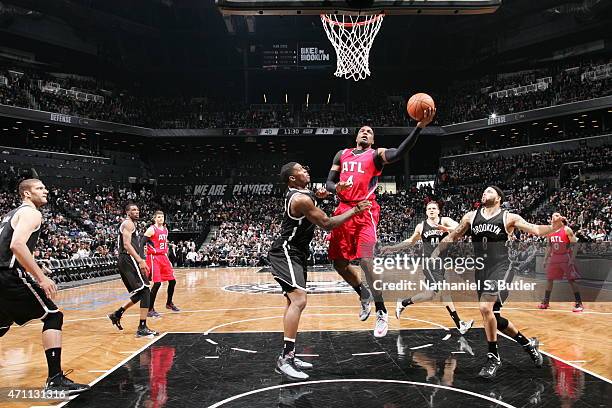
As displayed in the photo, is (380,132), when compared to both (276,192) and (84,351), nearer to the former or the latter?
(276,192)

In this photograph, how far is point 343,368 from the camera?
552cm

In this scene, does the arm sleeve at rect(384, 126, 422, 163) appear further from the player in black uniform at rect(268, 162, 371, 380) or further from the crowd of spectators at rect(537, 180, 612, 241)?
the crowd of spectators at rect(537, 180, 612, 241)

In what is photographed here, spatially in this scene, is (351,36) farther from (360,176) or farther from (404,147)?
(404,147)

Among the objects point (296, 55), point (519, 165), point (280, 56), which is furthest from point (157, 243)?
point (280, 56)

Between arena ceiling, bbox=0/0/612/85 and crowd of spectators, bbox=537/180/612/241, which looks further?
arena ceiling, bbox=0/0/612/85

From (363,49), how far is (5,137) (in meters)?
23.8

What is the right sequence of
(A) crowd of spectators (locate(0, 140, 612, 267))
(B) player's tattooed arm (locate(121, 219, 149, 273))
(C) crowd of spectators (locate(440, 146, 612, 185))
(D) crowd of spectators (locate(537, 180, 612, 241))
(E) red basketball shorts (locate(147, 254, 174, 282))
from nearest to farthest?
1. (B) player's tattooed arm (locate(121, 219, 149, 273))
2. (E) red basketball shorts (locate(147, 254, 174, 282))
3. (D) crowd of spectators (locate(537, 180, 612, 241))
4. (A) crowd of spectators (locate(0, 140, 612, 267))
5. (C) crowd of spectators (locate(440, 146, 612, 185))

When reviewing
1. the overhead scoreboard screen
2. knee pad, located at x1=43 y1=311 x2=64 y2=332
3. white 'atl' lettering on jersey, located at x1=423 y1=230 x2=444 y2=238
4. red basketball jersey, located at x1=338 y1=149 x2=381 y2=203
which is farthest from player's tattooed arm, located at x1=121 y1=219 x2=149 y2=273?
the overhead scoreboard screen

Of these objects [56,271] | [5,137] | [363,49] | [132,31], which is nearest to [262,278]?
[56,271]

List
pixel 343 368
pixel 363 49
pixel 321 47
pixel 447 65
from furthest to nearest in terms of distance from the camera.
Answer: pixel 447 65, pixel 321 47, pixel 363 49, pixel 343 368

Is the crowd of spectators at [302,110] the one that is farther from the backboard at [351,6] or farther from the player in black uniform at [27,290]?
the player in black uniform at [27,290]

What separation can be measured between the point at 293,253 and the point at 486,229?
2.21 m

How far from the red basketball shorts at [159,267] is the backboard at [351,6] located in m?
4.72

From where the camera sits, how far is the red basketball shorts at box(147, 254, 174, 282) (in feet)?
30.6
